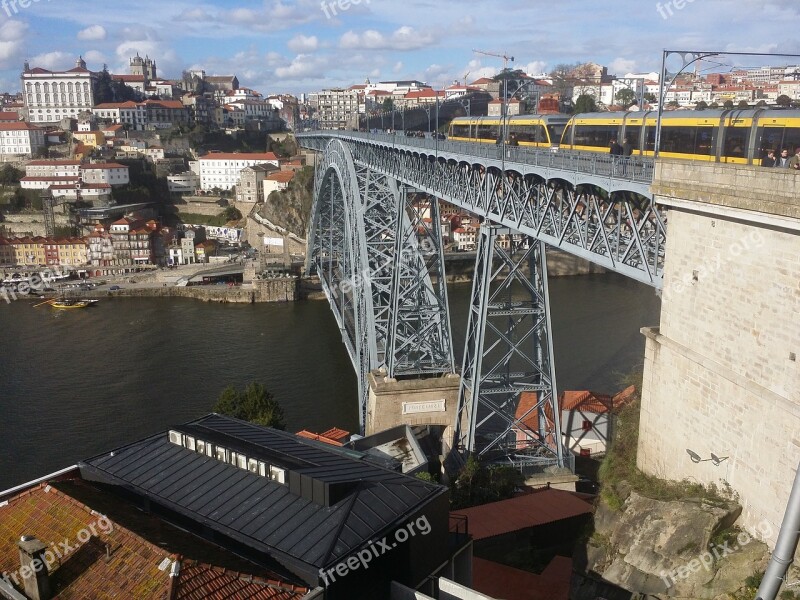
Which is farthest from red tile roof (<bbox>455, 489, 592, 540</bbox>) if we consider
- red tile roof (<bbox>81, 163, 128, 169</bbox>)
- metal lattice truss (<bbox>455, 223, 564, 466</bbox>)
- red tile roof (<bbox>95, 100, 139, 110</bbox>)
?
red tile roof (<bbox>95, 100, 139, 110</bbox>)

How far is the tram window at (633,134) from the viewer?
26.7 ft

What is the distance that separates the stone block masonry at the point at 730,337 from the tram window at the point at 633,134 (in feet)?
7.63

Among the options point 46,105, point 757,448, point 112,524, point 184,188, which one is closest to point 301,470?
point 112,524

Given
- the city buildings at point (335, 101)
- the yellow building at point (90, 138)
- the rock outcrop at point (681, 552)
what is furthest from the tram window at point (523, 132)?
the city buildings at point (335, 101)

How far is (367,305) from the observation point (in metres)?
14.3

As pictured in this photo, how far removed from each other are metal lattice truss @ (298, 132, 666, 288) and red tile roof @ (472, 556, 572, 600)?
10.5 ft

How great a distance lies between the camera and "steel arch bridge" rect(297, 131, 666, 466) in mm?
7043

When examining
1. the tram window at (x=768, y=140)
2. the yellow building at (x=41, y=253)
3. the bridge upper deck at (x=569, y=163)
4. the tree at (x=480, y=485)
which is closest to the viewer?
the tram window at (x=768, y=140)

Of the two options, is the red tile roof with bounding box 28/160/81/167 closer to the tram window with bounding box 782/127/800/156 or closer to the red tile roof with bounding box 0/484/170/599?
the red tile roof with bounding box 0/484/170/599

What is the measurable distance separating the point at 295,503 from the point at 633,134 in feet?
18.2

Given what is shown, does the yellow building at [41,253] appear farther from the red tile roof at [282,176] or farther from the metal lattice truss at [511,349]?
the metal lattice truss at [511,349]

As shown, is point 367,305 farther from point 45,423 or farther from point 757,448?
point 757,448

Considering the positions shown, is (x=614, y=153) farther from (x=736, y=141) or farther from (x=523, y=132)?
(x=523, y=132)

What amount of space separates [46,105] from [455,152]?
57149 millimetres
